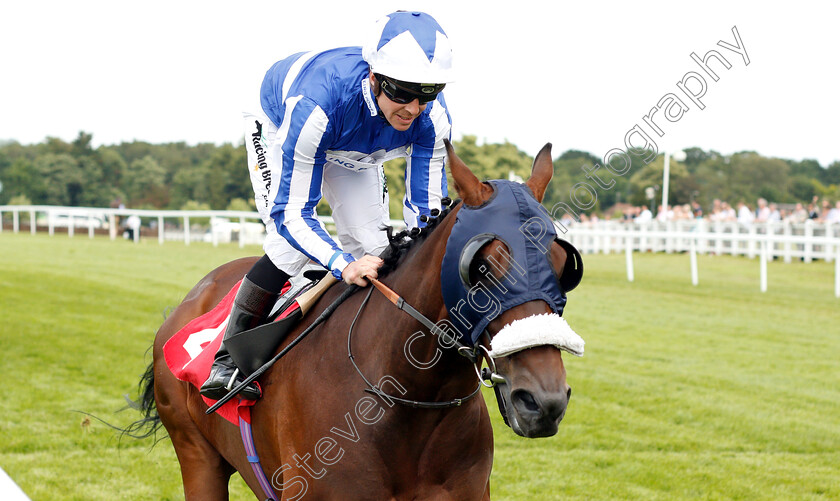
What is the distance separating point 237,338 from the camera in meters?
2.87

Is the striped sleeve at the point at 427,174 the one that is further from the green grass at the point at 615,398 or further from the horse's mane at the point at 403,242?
the green grass at the point at 615,398

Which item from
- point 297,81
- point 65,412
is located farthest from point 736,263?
point 297,81

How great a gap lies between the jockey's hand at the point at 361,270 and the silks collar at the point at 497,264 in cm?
43

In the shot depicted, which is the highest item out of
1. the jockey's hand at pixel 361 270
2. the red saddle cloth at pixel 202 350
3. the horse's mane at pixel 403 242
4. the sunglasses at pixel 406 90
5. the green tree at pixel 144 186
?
the sunglasses at pixel 406 90

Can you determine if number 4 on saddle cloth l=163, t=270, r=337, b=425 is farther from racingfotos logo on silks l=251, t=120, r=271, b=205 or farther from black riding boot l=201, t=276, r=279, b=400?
racingfotos logo on silks l=251, t=120, r=271, b=205

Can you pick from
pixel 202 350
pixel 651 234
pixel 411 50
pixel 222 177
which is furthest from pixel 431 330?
pixel 222 177

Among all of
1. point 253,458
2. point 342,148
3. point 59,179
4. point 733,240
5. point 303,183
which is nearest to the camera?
point 303,183

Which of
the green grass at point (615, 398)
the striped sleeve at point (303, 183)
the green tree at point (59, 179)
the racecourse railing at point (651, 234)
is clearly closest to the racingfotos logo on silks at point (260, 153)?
the striped sleeve at point (303, 183)

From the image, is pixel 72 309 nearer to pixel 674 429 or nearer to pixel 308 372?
pixel 674 429

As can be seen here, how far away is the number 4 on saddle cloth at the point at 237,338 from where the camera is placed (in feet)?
9.33

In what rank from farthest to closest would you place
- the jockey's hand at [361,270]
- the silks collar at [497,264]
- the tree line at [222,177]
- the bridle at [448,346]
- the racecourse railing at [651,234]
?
the tree line at [222,177], the racecourse railing at [651,234], the jockey's hand at [361,270], the bridle at [448,346], the silks collar at [497,264]

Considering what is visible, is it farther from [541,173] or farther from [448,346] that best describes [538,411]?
[541,173]

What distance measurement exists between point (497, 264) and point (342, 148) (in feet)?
3.46

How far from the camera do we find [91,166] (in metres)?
57.9
